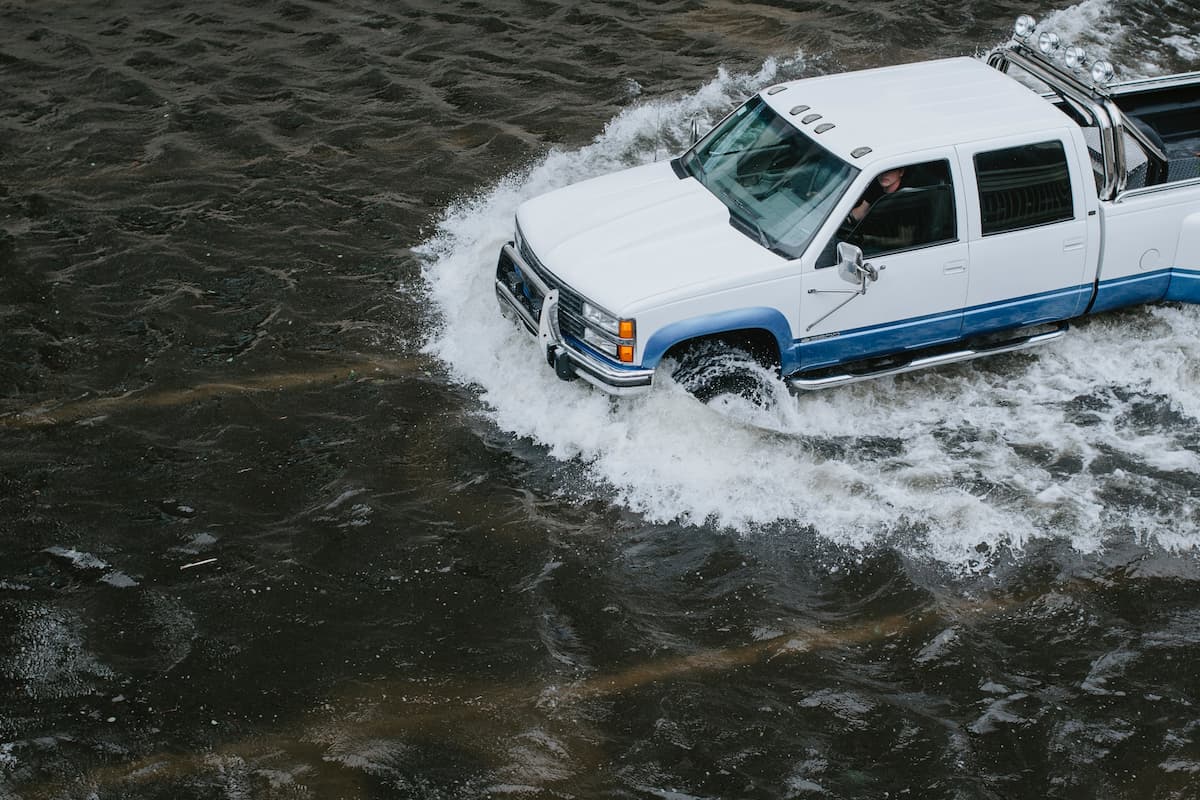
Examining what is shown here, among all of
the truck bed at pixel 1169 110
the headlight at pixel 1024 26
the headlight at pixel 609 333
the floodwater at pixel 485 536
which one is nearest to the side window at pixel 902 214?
the floodwater at pixel 485 536

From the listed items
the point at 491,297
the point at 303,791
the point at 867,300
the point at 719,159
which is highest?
the point at 719,159

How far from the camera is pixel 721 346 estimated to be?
752cm

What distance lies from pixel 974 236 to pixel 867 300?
2.76 feet

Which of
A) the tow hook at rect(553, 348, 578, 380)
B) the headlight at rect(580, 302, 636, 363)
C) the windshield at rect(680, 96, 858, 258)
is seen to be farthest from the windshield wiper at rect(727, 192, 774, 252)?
the tow hook at rect(553, 348, 578, 380)

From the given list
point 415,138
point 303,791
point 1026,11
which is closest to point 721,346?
point 303,791

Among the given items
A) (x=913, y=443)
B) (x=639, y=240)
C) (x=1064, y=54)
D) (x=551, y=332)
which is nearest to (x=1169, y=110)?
(x=1064, y=54)

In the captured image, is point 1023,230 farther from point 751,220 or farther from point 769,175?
point 751,220

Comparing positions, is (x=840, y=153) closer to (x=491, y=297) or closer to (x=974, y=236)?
(x=974, y=236)

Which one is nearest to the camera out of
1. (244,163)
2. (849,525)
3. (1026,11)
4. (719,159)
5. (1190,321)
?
(849,525)

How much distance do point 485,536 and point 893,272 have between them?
10.2ft

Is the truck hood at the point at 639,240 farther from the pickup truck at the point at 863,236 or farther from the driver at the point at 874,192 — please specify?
the driver at the point at 874,192

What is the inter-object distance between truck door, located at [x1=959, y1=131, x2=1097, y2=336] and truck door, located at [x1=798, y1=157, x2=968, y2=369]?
144 mm

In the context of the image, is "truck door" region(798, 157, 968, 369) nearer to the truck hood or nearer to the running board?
the running board

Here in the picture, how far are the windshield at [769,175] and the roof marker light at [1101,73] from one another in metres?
2.10
